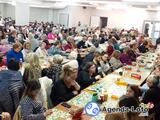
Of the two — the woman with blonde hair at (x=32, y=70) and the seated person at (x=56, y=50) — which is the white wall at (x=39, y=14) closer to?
the seated person at (x=56, y=50)

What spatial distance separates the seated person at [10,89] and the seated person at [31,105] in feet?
2.54

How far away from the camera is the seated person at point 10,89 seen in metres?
3.73

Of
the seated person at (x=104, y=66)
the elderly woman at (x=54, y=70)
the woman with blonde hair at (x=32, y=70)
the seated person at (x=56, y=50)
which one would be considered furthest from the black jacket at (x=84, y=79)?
the seated person at (x=56, y=50)

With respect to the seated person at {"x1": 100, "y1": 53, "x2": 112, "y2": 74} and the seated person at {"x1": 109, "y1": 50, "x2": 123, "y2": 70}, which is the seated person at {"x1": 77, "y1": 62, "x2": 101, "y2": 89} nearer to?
the seated person at {"x1": 100, "y1": 53, "x2": 112, "y2": 74}

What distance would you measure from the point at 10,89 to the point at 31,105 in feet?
3.12

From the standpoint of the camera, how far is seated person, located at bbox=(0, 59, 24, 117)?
373cm

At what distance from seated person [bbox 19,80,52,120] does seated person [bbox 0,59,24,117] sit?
0.77 metres

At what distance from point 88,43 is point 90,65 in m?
6.11

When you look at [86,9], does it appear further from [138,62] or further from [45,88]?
[45,88]

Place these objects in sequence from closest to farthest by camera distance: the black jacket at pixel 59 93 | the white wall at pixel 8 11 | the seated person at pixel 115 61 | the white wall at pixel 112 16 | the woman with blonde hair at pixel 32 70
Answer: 1. the black jacket at pixel 59 93
2. the woman with blonde hair at pixel 32 70
3. the seated person at pixel 115 61
4. the white wall at pixel 112 16
5. the white wall at pixel 8 11

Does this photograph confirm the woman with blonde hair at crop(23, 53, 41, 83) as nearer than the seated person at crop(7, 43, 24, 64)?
Yes

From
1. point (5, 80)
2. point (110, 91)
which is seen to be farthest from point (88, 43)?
point (5, 80)

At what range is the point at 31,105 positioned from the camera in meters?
3.03

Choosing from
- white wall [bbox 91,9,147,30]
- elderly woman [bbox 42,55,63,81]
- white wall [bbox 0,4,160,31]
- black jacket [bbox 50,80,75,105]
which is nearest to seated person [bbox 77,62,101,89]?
elderly woman [bbox 42,55,63,81]
